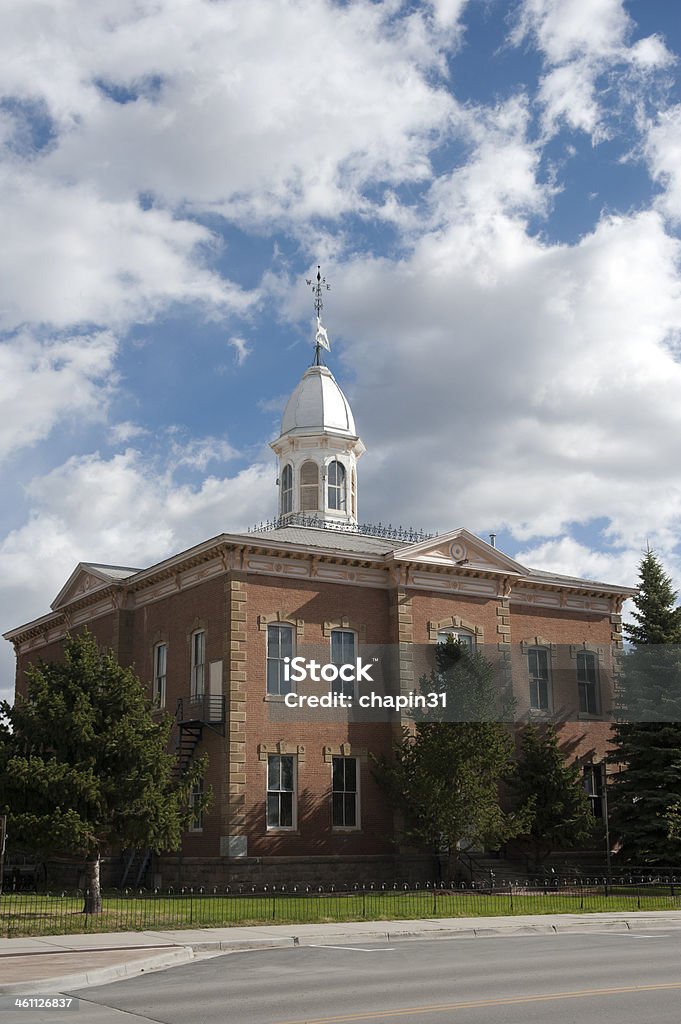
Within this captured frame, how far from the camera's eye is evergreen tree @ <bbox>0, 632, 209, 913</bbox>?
25.2 m

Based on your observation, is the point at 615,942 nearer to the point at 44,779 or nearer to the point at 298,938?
the point at 298,938

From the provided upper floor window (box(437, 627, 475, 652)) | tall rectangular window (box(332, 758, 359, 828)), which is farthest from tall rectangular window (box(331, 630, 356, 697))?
upper floor window (box(437, 627, 475, 652))

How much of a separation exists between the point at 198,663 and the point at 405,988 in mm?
24139

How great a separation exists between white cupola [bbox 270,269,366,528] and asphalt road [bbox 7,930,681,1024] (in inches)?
1090

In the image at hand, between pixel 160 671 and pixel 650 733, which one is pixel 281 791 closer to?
pixel 160 671

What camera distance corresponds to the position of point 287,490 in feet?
156

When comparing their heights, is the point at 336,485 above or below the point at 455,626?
above

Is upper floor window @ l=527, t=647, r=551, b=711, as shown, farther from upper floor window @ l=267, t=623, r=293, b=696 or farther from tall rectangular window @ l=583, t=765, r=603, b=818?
upper floor window @ l=267, t=623, r=293, b=696

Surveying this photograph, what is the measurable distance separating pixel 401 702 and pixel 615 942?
16.6m

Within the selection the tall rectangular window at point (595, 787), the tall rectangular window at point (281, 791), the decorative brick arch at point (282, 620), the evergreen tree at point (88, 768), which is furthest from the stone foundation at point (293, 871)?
the tall rectangular window at point (595, 787)

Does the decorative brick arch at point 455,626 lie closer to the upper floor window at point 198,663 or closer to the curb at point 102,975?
the upper floor window at point 198,663

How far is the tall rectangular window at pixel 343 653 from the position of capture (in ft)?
122

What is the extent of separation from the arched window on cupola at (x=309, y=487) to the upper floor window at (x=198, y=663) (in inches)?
402

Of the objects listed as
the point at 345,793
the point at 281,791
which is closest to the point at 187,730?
the point at 281,791
